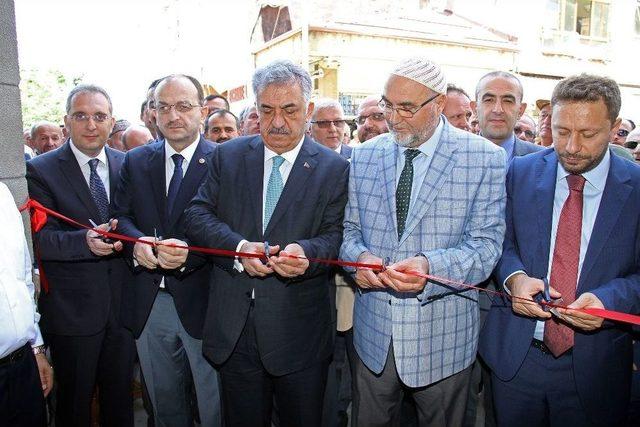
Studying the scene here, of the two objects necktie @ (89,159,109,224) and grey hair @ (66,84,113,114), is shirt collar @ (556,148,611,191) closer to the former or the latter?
necktie @ (89,159,109,224)

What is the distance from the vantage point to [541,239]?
246 cm

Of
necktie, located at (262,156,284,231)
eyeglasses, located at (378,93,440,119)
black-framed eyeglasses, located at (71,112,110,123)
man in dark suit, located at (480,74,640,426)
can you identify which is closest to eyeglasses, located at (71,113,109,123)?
black-framed eyeglasses, located at (71,112,110,123)

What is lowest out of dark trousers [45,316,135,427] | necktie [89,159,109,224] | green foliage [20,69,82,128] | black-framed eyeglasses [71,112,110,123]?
dark trousers [45,316,135,427]

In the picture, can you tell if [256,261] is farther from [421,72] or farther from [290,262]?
[421,72]

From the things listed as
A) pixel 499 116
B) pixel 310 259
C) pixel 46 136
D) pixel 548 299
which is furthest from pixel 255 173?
pixel 46 136

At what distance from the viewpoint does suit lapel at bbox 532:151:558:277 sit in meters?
2.44

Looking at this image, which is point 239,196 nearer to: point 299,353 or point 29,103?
point 299,353

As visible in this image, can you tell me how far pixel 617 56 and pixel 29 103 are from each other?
3108 centimetres

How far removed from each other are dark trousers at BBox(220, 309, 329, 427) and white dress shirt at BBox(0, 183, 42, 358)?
42.8 inches

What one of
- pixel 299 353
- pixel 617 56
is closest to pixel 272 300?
pixel 299 353

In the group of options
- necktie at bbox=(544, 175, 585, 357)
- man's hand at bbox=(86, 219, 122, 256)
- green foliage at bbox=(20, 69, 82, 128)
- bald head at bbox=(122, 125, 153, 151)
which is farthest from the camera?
green foliage at bbox=(20, 69, 82, 128)

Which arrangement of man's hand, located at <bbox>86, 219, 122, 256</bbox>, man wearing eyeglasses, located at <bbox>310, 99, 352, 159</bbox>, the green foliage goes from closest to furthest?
man's hand, located at <bbox>86, 219, 122, 256</bbox>
man wearing eyeglasses, located at <bbox>310, 99, 352, 159</bbox>
the green foliage

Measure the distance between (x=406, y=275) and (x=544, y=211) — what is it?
82 centimetres

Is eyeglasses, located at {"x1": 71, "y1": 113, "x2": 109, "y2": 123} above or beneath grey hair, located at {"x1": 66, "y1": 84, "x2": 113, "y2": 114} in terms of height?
beneath
